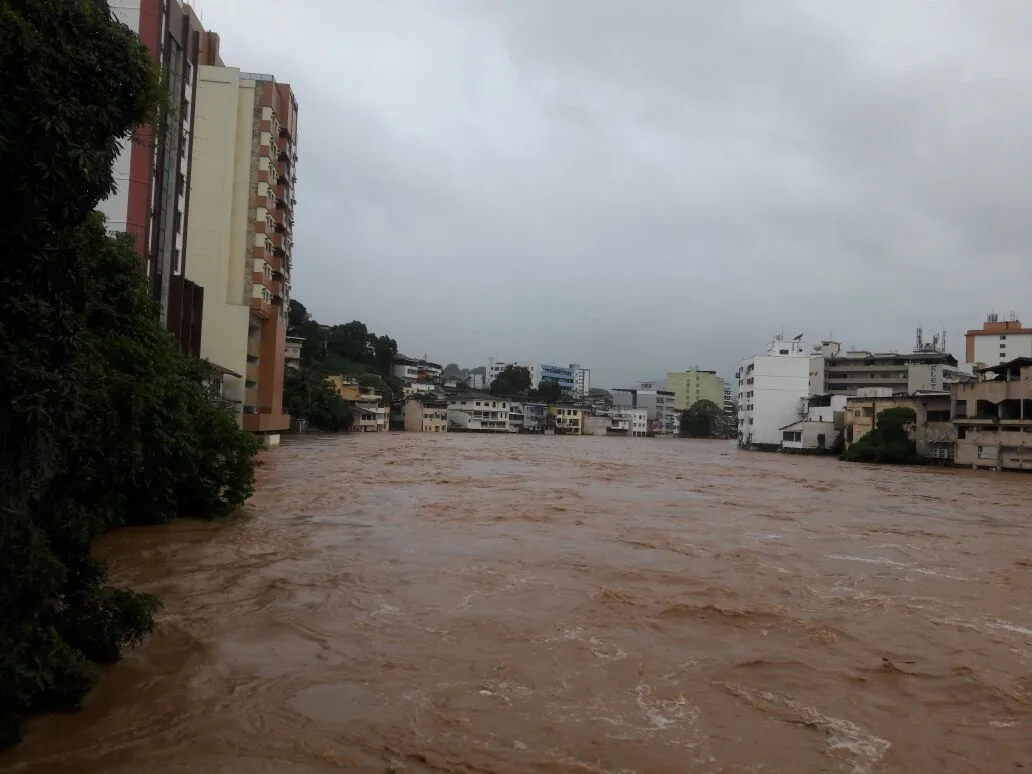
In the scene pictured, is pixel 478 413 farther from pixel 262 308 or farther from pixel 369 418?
pixel 262 308

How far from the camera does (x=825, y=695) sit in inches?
223

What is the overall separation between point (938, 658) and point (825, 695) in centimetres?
173

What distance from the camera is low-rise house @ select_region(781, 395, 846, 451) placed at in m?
53.8

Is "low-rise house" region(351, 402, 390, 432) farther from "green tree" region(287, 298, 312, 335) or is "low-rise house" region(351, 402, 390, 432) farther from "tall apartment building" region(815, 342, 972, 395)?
"tall apartment building" region(815, 342, 972, 395)

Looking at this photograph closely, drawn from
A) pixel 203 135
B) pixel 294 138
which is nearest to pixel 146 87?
pixel 203 135

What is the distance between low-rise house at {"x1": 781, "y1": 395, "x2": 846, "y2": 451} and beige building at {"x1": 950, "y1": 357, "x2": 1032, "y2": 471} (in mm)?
13527

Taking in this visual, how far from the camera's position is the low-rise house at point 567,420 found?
86.4 meters

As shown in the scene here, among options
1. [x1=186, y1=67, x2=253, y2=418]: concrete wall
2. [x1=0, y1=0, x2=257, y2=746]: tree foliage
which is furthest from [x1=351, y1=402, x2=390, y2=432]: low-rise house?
[x1=0, y1=0, x2=257, y2=746]: tree foliage

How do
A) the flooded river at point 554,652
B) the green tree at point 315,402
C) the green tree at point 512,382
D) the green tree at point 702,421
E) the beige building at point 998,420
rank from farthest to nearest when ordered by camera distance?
the green tree at point 512,382, the green tree at point 702,421, the green tree at point 315,402, the beige building at point 998,420, the flooded river at point 554,652

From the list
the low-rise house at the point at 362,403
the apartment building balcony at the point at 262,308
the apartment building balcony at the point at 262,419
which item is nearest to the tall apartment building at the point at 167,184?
the apartment building balcony at the point at 262,308

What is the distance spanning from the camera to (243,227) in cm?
3631

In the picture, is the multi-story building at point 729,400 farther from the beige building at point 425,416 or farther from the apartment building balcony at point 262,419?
the apartment building balcony at point 262,419

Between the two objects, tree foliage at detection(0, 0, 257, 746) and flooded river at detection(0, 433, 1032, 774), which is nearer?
tree foliage at detection(0, 0, 257, 746)

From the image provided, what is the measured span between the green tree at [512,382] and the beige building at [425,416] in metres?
25.7
